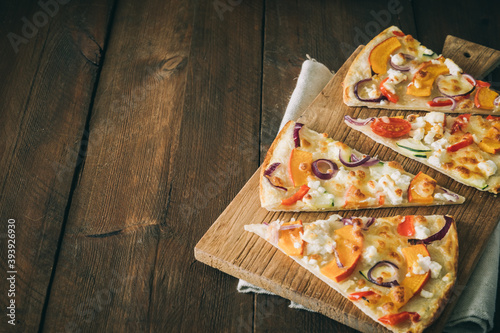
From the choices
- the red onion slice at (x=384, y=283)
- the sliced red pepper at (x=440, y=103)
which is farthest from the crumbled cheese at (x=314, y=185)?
the sliced red pepper at (x=440, y=103)

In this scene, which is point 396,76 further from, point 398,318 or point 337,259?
point 398,318

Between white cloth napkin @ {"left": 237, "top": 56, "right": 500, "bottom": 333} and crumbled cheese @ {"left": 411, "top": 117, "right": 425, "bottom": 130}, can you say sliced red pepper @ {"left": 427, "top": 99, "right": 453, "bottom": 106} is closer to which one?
crumbled cheese @ {"left": 411, "top": 117, "right": 425, "bottom": 130}

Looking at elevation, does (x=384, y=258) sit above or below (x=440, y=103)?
below

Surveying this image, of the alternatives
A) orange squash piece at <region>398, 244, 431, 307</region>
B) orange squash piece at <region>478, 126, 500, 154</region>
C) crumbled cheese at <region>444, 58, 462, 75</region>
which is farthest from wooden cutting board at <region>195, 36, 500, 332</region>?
crumbled cheese at <region>444, 58, 462, 75</region>

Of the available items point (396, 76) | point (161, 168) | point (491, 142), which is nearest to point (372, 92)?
point (396, 76)

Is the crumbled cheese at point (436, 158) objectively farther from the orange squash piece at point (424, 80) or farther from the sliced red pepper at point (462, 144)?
the orange squash piece at point (424, 80)

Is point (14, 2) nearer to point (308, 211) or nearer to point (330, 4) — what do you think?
point (330, 4)

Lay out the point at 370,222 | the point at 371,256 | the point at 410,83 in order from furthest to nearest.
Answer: the point at 410,83
the point at 370,222
the point at 371,256

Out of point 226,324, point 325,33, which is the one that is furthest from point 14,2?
point 226,324
